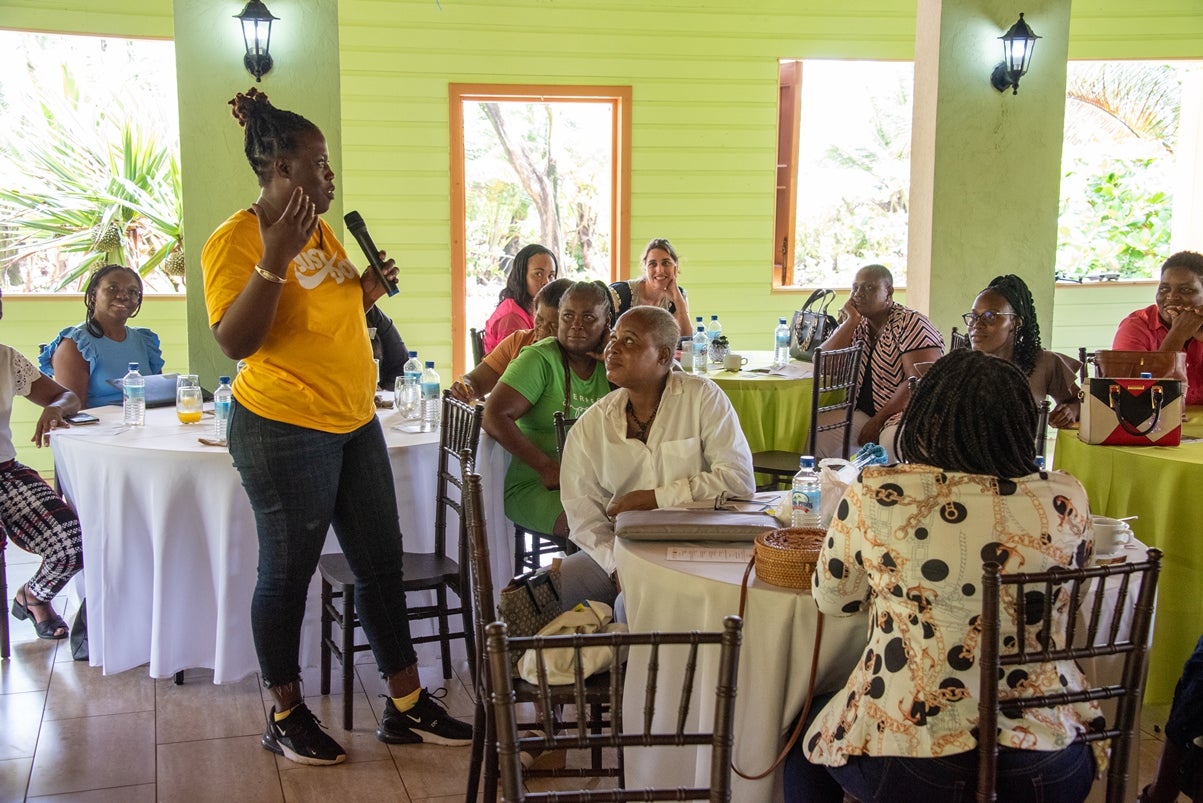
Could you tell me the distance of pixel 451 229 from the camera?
747 cm

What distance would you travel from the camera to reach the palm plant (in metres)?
7.13

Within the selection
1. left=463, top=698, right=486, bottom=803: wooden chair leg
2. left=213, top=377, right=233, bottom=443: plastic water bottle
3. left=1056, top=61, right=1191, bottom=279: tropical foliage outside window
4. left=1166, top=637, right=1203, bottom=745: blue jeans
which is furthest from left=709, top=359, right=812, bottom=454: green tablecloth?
left=1056, top=61, right=1191, bottom=279: tropical foliage outside window

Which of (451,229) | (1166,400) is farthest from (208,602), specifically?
(451,229)

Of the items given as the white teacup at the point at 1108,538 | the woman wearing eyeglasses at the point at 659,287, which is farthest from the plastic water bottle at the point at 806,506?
the woman wearing eyeglasses at the point at 659,287

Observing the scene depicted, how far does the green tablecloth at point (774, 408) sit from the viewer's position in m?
5.26

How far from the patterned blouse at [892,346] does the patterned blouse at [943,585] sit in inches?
129

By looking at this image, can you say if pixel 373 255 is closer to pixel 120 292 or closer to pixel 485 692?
pixel 485 692

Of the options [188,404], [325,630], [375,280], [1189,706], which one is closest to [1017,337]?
[1189,706]

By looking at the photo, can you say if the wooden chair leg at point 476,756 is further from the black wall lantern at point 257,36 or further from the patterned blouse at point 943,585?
the black wall lantern at point 257,36

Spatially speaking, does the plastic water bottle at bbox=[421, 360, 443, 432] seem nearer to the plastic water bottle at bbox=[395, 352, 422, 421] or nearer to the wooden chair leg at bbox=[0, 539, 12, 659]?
the plastic water bottle at bbox=[395, 352, 422, 421]

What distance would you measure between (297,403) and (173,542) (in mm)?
1000

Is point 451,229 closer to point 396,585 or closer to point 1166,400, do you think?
point 396,585

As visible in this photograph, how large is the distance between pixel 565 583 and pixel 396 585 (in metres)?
0.59

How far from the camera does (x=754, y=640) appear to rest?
2248 mm
